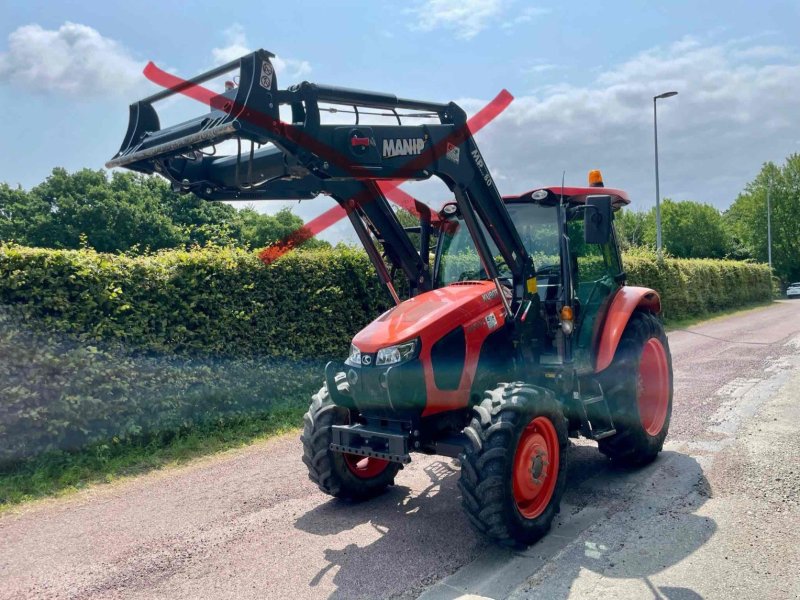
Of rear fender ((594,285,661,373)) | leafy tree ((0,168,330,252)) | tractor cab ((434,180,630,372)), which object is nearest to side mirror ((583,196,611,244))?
tractor cab ((434,180,630,372))

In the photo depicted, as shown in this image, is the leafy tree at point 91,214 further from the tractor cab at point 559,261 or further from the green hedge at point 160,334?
the tractor cab at point 559,261

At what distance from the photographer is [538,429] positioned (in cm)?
466

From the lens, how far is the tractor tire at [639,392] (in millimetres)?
5797

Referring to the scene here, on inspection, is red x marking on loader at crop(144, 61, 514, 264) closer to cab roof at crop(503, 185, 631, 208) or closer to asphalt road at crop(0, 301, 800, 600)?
cab roof at crop(503, 185, 631, 208)

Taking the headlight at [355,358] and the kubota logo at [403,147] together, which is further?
the headlight at [355,358]

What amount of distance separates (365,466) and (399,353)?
138 centimetres

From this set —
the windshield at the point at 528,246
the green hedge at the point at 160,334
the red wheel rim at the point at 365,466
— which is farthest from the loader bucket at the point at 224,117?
the green hedge at the point at 160,334

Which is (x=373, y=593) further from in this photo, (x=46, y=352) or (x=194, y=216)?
(x=194, y=216)

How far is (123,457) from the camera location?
6934 millimetres

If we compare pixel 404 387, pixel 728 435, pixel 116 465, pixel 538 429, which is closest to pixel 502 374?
pixel 538 429

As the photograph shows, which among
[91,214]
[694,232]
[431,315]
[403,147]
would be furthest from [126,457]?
[694,232]

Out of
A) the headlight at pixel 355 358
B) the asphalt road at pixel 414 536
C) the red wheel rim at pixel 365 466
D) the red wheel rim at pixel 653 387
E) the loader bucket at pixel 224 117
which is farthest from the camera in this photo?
the red wheel rim at pixel 653 387

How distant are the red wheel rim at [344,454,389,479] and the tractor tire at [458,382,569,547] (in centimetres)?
125

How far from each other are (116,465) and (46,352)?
4.34ft
